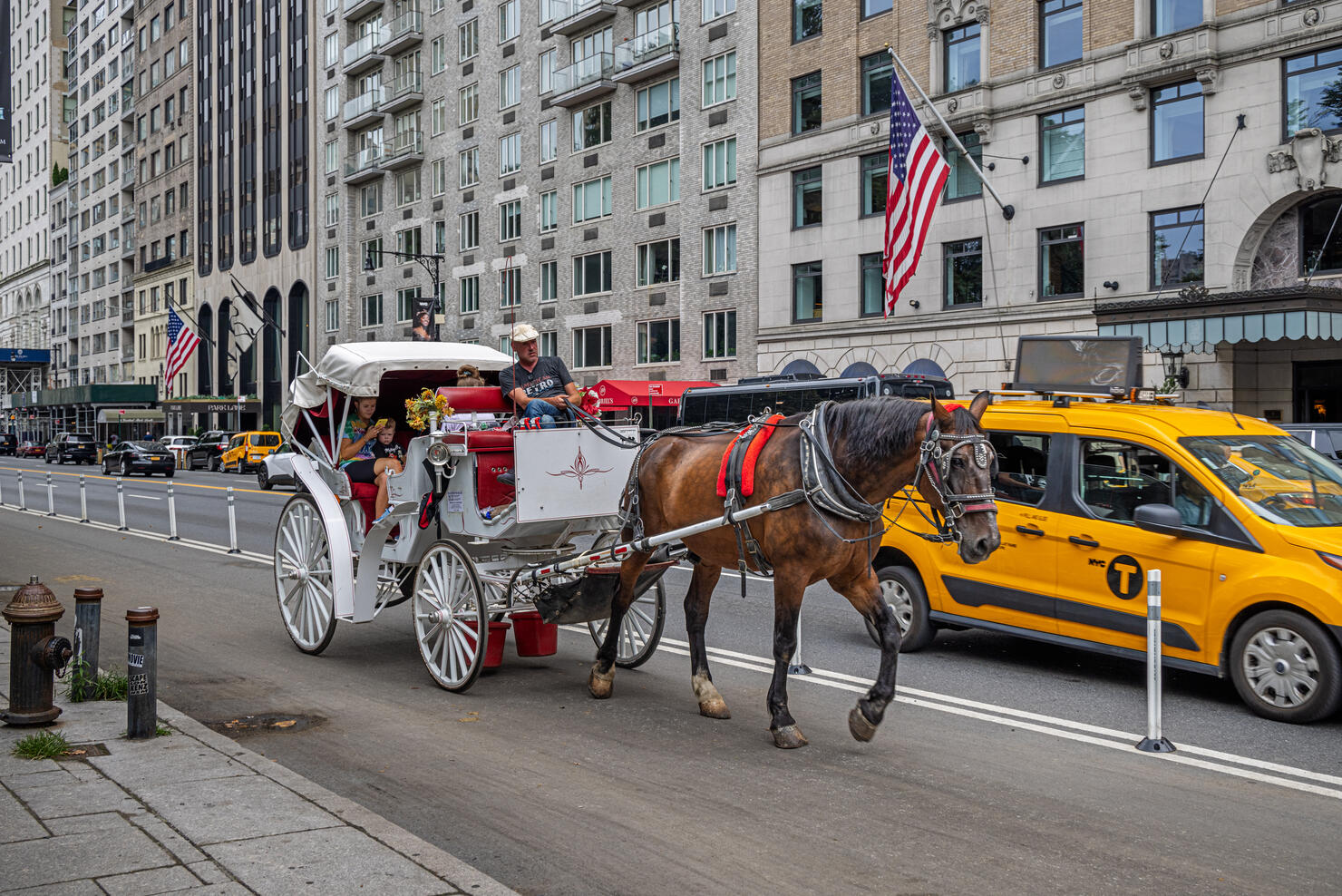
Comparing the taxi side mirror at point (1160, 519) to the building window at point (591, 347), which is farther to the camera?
the building window at point (591, 347)

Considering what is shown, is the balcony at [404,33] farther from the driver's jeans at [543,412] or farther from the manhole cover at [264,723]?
the manhole cover at [264,723]

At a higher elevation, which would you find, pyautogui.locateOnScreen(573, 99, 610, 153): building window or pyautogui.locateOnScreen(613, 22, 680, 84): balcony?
pyautogui.locateOnScreen(613, 22, 680, 84): balcony

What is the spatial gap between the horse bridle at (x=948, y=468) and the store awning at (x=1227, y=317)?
20615 mm

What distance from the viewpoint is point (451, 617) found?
8.30 metres

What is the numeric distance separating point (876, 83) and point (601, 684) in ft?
100

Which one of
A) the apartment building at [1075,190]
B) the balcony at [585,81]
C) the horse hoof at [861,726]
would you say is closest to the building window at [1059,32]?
the apartment building at [1075,190]

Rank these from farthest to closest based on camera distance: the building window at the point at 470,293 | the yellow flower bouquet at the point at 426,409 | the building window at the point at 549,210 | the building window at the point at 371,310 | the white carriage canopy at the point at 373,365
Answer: the building window at the point at 371,310, the building window at the point at 470,293, the building window at the point at 549,210, the white carriage canopy at the point at 373,365, the yellow flower bouquet at the point at 426,409

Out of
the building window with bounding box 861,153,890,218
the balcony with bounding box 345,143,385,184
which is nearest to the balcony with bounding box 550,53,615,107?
the building window with bounding box 861,153,890,218

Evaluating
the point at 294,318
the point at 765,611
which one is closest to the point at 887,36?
the point at 765,611

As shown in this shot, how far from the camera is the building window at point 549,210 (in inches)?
1928

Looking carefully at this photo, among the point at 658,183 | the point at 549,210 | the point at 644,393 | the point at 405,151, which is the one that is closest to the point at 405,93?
the point at 405,151

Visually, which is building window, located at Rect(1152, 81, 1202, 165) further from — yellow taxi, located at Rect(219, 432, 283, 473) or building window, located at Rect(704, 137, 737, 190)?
yellow taxi, located at Rect(219, 432, 283, 473)

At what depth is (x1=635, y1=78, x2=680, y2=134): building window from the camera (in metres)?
43.2

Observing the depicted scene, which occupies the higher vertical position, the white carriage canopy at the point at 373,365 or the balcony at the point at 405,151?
the balcony at the point at 405,151
